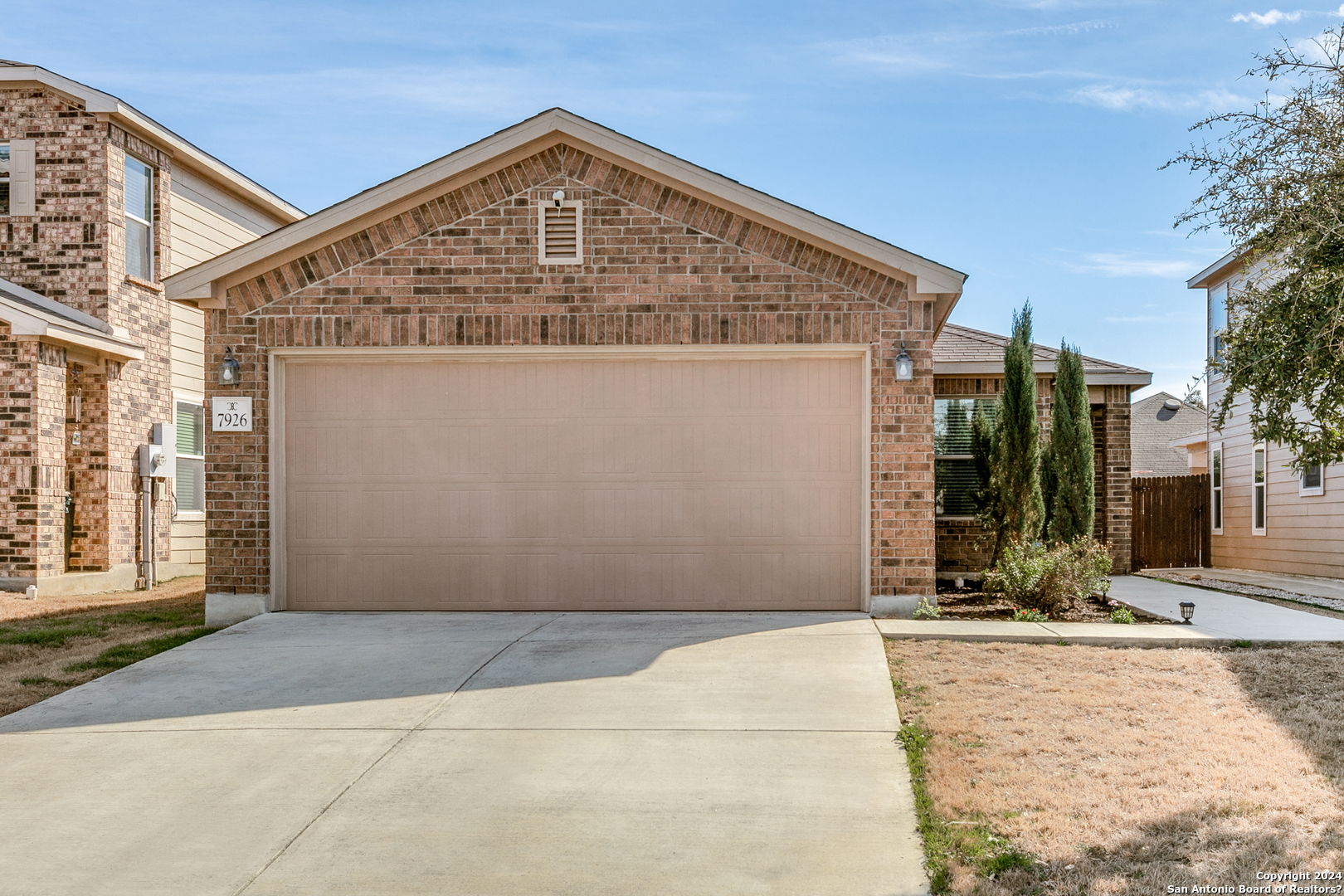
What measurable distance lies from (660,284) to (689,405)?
115cm

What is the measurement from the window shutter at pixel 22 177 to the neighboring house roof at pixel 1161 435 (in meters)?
30.7

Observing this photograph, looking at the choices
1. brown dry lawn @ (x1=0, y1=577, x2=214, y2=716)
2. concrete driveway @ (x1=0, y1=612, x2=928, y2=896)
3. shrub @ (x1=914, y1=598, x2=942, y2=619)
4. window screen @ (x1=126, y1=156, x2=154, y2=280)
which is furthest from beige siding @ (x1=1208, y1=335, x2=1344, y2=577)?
window screen @ (x1=126, y1=156, x2=154, y2=280)

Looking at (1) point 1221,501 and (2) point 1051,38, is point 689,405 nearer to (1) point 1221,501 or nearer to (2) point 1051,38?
(2) point 1051,38

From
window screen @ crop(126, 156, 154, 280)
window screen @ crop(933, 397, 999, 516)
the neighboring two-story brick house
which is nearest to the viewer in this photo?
the neighboring two-story brick house

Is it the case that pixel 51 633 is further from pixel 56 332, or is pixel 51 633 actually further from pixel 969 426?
pixel 969 426

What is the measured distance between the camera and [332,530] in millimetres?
10531

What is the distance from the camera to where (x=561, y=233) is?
1038 centimetres

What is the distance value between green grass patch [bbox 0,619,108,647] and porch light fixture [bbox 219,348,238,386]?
2.52 metres

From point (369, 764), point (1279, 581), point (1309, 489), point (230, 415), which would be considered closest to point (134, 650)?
point (230, 415)

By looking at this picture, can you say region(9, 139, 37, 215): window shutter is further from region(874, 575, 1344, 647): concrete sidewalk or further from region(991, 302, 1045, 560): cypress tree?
region(991, 302, 1045, 560): cypress tree

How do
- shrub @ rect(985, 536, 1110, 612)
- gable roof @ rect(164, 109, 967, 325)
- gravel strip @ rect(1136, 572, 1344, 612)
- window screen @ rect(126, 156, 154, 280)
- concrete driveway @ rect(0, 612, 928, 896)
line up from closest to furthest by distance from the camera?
concrete driveway @ rect(0, 612, 928, 896) < gable roof @ rect(164, 109, 967, 325) < shrub @ rect(985, 536, 1110, 612) < gravel strip @ rect(1136, 572, 1344, 612) < window screen @ rect(126, 156, 154, 280)

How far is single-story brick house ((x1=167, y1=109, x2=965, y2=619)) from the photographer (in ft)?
33.4

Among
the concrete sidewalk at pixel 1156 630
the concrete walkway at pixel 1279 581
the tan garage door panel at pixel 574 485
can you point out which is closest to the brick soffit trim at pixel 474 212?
the tan garage door panel at pixel 574 485

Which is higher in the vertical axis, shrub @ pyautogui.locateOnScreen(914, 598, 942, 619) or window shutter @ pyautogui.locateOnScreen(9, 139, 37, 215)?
window shutter @ pyautogui.locateOnScreen(9, 139, 37, 215)
